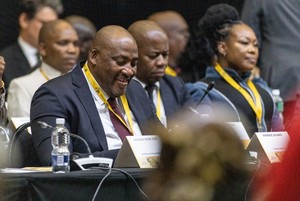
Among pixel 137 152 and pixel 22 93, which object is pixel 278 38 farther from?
pixel 137 152

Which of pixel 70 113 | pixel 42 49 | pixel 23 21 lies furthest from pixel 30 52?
pixel 70 113

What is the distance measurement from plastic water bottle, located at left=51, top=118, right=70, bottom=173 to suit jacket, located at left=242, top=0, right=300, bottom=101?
3422 millimetres

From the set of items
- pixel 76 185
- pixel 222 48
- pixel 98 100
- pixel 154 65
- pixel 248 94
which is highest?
pixel 76 185

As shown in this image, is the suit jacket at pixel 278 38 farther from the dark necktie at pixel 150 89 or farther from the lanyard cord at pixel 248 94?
the dark necktie at pixel 150 89

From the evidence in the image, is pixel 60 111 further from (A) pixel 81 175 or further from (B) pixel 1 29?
(B) pixel 1 29

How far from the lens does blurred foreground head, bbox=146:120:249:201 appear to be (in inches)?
80.2

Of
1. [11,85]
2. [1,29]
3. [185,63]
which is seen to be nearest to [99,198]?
Answer: [11,85]

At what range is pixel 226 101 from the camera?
22.9 feet

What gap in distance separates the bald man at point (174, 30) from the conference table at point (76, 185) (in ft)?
13.5

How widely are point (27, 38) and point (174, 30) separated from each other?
1444mm

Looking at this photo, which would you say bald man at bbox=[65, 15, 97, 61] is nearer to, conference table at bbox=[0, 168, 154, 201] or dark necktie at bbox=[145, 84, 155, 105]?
dark necktie at bbox=[145, 84, 155, 105]

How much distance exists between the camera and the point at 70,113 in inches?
213

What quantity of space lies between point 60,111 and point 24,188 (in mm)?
1193

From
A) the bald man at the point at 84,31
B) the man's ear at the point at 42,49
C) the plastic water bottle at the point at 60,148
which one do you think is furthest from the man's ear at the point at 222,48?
the plastic water bottle at the point at 60,148
